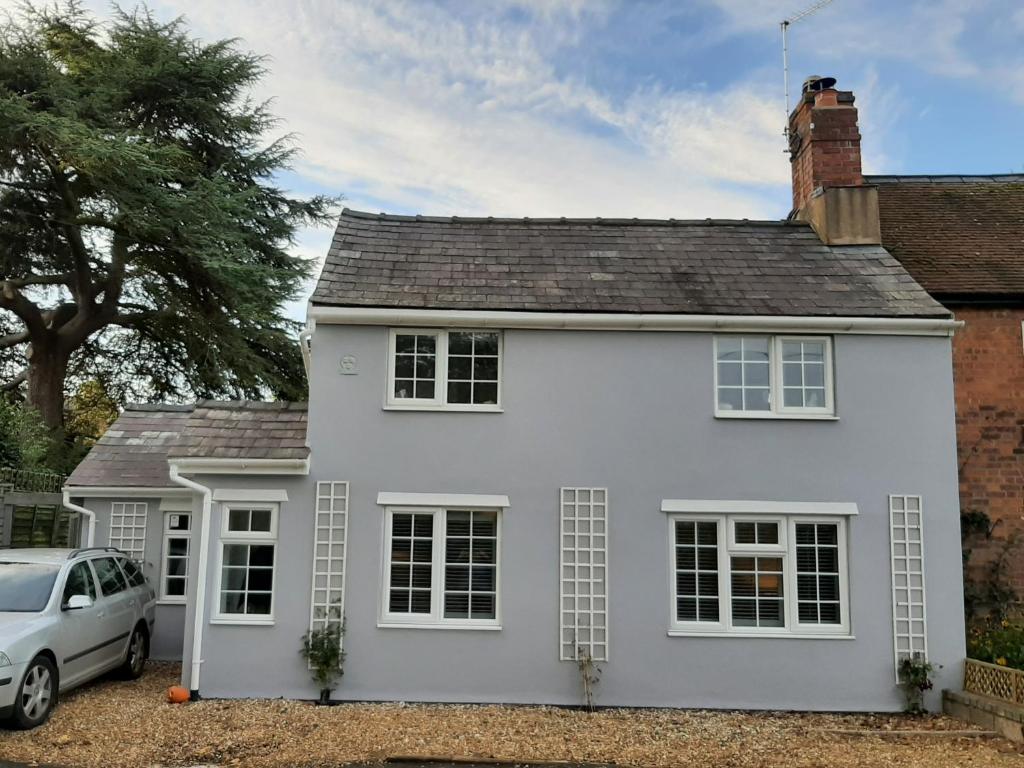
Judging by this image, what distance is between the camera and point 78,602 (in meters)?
8.23

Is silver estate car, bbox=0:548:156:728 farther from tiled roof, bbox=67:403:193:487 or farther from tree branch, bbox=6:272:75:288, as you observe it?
tree branch, bbox=6:272:75:288

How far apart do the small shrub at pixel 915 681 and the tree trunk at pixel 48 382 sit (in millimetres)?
21865

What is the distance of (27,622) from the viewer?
24.9 feet

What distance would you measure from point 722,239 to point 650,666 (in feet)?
21.1

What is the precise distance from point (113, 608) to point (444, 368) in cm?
524

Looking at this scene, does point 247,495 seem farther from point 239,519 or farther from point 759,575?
point 759,575

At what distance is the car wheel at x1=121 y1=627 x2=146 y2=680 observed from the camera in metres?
9.88

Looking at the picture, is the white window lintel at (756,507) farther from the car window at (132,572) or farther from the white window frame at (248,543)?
the car window at (132,572)

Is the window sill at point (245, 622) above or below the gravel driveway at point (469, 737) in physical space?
above

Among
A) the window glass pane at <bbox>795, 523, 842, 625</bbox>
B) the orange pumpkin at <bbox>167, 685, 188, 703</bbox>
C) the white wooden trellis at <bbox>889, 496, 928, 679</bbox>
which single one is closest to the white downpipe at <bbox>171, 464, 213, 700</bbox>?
the orange pumpkin at <bbox>167, 685, 188, 703</bbox>

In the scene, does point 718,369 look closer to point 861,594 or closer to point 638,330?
point 638,330

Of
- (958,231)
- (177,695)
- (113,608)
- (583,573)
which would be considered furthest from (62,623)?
(958,231)

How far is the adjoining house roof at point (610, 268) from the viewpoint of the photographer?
9.75 metres

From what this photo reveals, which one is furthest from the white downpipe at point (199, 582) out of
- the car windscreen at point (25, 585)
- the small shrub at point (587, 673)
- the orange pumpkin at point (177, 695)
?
the small shrub at point (587, 673)
